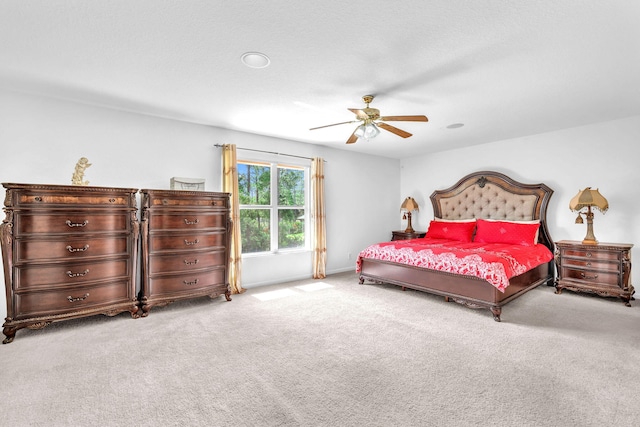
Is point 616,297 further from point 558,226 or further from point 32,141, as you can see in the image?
point 32,141

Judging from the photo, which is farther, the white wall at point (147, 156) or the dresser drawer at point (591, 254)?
the dresser drawer at point (591, 254)

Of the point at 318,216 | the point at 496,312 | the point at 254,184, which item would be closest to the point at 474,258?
the point at 496,312

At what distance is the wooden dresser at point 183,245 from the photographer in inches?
139

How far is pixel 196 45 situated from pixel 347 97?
5.37 feet

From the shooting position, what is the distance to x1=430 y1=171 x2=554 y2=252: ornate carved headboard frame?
4.97 metres

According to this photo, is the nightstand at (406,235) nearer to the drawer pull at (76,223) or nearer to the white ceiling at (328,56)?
the white ceiling at (328,56)

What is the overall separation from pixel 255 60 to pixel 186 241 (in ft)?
7.71

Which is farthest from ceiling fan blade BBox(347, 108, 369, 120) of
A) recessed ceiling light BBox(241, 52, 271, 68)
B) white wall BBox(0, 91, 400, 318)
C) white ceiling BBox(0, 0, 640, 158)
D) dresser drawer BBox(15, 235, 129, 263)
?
dresser drawer BBox(15, 235, 129, 263)

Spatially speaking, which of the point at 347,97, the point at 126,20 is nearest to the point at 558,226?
the point at 347,97

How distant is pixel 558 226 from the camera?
4891mm

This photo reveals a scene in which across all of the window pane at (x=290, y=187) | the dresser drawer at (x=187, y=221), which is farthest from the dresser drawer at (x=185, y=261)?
the window pane at (x=290, y=187)

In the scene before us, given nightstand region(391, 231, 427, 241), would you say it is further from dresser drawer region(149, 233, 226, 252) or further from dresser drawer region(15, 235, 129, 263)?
dresser drawer region(15, 235, 129, 263)

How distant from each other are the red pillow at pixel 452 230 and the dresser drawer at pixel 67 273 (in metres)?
4.98

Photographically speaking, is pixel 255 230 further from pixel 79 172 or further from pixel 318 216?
pixel 79 172
